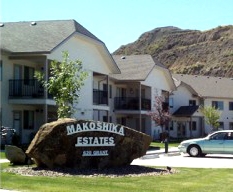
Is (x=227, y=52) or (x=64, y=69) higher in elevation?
(x=227, y=52)

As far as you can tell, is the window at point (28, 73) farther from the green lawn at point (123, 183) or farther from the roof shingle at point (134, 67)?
the green lawn at point (123, 183)

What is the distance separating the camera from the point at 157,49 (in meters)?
177

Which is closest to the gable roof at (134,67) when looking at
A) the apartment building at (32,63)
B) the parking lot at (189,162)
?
the apartment building at (32,63)

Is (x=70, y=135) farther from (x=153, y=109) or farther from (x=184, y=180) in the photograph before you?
(x=153, y=109)

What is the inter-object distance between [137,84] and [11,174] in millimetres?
35684

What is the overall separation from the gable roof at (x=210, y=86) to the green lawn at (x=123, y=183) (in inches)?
1999

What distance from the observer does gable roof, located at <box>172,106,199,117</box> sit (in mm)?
61353

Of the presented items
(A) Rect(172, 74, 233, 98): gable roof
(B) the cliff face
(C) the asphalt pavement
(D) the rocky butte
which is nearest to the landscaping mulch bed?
(D) the rocky butte

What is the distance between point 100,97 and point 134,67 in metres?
9.43

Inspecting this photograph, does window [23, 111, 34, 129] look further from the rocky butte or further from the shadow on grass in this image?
the rocky butte

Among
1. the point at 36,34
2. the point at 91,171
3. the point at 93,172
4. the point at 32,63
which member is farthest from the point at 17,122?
the point at 93,172

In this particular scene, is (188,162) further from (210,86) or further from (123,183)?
(210,86)

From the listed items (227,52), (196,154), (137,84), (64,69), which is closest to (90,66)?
(137,84)

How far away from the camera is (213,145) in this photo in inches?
1056
